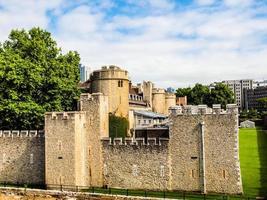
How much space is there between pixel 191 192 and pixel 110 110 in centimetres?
1002

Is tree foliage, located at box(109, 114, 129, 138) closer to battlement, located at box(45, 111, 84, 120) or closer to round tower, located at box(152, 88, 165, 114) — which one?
battlement, located at box(45, 111, 84, 120)

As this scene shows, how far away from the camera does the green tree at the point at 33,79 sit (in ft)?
108

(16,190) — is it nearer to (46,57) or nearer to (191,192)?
(191,192)

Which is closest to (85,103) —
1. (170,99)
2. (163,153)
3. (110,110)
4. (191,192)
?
(110,110)

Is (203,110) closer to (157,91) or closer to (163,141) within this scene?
(163,141)

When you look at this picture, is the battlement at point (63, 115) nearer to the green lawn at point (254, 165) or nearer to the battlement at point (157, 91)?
the green lawn at point (254, 165)

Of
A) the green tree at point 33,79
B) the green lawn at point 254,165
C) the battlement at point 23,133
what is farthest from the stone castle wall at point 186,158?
the green tree at point 33,79

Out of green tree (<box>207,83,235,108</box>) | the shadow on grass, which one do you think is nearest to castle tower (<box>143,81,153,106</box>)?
the shadow on grass

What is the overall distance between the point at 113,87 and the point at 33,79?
22.3ft

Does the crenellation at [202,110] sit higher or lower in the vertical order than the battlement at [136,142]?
higher

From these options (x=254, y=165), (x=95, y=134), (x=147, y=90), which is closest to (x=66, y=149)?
(x=95, y=134)

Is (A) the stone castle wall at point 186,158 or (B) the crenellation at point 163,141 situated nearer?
(A) the stone castle wall at point 186,158

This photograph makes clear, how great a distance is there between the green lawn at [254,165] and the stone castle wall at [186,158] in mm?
1170

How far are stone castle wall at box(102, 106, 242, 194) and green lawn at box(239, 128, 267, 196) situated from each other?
3.84 feet
